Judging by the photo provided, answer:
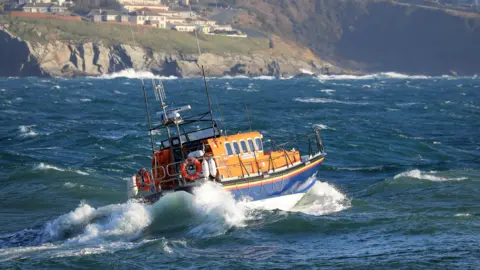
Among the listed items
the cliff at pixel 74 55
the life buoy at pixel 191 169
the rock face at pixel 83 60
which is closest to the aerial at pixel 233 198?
the life buoy at pixel 191 169

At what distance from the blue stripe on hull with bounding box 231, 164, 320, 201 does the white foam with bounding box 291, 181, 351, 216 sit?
0.50m

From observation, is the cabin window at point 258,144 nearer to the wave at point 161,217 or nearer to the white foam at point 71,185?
the wave at point 161,217

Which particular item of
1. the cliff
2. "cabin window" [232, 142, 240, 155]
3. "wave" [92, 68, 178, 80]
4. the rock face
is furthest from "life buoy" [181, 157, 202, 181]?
"wave" [92, 68, 178, 80]

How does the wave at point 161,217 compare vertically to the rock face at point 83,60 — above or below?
below

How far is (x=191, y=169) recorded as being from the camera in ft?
86.1

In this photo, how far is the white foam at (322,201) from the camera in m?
29.0

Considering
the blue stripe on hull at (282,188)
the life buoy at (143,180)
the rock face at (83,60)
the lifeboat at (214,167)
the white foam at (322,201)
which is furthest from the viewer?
the rock face at (83,60)

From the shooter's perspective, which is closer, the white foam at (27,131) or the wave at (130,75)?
the white foam at (27,131)

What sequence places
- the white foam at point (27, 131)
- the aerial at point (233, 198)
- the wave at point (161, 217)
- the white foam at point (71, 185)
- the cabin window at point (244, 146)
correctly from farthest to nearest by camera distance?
the white foam at point (27, 131) → the white foam at point (71, 185) → the cabin window at point (244, 146) → the wave at point (161, 217) → the aerial at point (233, 198)

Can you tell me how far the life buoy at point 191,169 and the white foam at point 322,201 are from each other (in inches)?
175

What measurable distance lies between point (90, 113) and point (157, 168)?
147 feet

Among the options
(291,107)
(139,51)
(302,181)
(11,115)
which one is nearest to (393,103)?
(291,107)

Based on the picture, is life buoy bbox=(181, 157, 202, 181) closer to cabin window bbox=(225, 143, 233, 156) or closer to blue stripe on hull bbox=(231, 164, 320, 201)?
blue stripe on hull bbox=(231, 164, 320, 201)

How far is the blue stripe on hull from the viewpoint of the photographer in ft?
88.1
